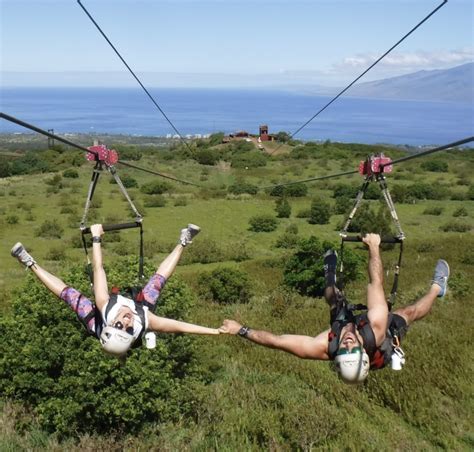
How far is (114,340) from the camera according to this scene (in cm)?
582

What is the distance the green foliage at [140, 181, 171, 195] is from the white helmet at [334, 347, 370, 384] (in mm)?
42667

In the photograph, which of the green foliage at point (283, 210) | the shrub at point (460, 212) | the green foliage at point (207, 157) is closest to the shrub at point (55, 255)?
the green foliage at point (283, 210)

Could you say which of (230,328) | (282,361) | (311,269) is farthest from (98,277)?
(311,269)

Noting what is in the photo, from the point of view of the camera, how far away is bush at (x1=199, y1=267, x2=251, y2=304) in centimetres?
2170

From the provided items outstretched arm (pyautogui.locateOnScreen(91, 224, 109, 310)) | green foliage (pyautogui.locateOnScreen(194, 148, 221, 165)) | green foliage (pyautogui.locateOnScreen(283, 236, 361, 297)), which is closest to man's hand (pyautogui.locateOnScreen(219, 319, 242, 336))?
outstretched arm (pyautogui.locateOnScreen(91, 224, 109, 310))

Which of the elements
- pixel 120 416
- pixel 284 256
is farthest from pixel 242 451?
pixel 284 256

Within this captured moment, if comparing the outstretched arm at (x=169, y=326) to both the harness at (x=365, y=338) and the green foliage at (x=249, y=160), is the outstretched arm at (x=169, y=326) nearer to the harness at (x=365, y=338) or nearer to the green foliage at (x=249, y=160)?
the harness at (x=365, y=338)

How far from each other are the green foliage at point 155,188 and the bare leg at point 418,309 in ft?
136

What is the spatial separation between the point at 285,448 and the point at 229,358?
439 centimetres

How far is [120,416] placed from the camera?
10734 millimetres

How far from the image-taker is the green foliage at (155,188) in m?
47.5

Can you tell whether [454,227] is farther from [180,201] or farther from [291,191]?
[180,201]

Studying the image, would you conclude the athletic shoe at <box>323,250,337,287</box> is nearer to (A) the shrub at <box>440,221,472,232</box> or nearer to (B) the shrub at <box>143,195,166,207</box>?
(A) the shrub at <box>440,221,472,232</box>

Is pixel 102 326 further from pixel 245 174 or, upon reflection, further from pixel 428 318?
pixel 245 174
